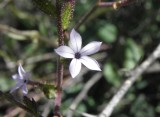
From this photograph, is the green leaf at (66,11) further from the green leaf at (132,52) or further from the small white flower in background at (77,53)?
the green leaf at (132,52)

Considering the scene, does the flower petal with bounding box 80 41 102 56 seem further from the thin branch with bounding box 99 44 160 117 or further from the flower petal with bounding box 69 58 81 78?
the thin branch with bounding box 99 44 160 117

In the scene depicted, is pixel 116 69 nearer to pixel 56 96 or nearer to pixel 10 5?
pixel 10 5

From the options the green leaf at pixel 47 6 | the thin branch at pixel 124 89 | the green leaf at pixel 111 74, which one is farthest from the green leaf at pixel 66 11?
the green leaf at pixel 111 74

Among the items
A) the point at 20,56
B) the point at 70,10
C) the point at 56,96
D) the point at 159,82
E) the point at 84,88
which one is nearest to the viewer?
the point at 70,10

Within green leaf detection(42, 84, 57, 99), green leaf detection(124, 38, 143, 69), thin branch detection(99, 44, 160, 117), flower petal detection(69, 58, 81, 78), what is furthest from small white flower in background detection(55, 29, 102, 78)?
green leaf detection(124, 38, 143, 69)

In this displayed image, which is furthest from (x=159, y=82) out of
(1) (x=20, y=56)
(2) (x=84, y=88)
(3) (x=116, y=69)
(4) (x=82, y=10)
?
(1) (x=20, y=56)
